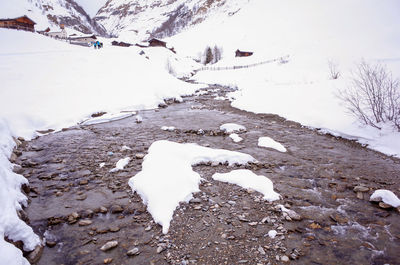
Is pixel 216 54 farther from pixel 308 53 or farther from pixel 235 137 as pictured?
pixel 235 137

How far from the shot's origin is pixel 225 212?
423 centimetres

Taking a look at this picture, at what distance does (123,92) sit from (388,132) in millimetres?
15455

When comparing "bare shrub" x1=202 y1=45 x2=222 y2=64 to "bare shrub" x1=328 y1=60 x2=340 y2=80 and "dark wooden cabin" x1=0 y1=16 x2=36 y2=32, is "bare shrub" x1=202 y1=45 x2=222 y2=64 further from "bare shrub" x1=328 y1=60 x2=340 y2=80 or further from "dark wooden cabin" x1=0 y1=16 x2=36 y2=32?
"bare shrub" x1=328 y1=60 x2=340 y2=80

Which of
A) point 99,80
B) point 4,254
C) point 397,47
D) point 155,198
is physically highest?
point 397,47

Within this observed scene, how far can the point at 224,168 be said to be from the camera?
19.8 feet

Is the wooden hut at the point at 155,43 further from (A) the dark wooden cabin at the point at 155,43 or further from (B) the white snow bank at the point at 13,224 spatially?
(B) the white snow bank at the point at 13,224

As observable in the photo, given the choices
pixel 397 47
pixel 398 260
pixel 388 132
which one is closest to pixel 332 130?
pixel 388 132

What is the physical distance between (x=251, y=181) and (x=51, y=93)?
13.3 metres

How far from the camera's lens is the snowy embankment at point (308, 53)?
10.6 m

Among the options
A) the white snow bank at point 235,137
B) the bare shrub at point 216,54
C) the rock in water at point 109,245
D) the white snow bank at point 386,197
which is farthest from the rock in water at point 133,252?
the bare shrub at point 216,54

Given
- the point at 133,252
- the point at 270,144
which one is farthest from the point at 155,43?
the point at 133,252

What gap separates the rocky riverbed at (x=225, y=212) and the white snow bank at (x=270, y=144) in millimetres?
277

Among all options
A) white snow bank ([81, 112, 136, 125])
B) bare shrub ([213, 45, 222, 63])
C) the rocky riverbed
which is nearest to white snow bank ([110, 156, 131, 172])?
the rocky riverbed

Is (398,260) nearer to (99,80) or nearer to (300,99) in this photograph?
(300,99)
